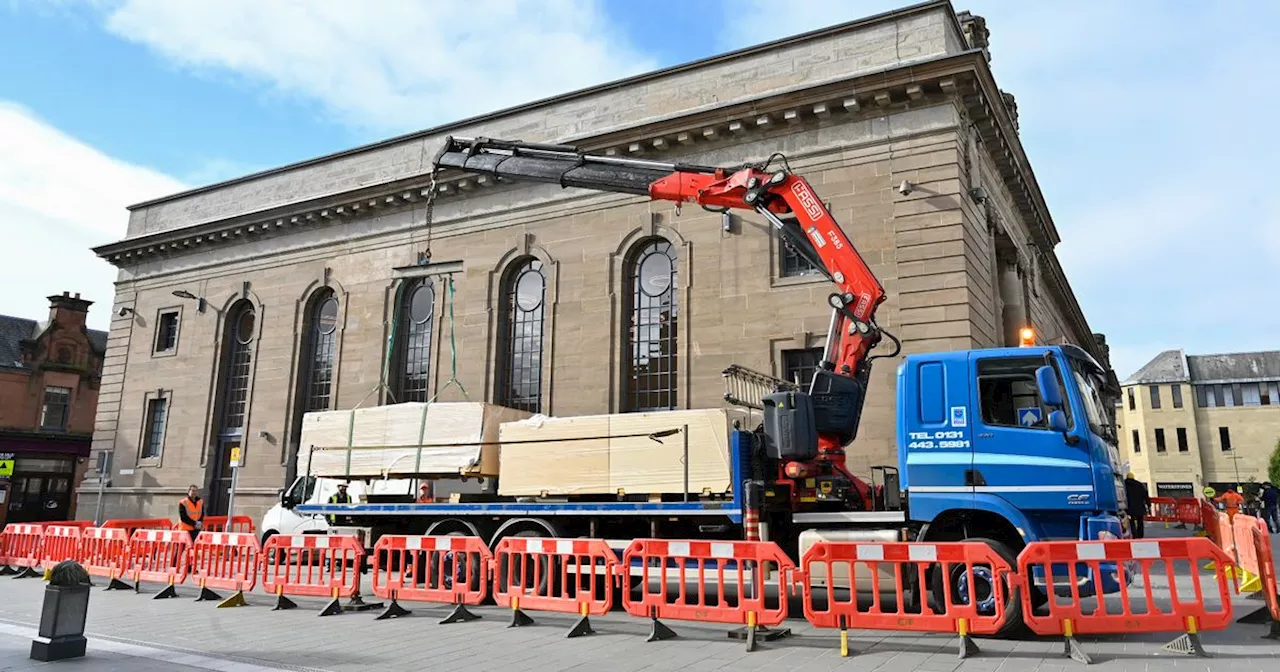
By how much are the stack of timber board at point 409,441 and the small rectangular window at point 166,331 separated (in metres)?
18.4

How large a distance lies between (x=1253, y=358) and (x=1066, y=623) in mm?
77132

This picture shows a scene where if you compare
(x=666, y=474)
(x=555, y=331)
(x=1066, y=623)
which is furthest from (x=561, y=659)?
(x=555, y=331)

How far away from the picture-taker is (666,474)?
10867 mm

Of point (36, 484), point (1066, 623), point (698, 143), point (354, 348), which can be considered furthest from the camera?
point (36, 484)

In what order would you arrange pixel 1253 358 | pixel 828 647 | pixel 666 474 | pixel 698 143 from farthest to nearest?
pixel 1253 358 < pixel 698 143 < pixel 666 474 < pixel 828 647

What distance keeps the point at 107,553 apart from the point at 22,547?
11.9ft

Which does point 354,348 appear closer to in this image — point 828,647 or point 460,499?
point 460,499

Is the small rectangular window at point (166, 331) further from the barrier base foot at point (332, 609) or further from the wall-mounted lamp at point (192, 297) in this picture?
the barrier base foot at point (332, 609)

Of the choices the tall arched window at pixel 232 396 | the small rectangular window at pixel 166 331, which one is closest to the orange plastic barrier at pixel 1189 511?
the tall arched window at pixel 232 396

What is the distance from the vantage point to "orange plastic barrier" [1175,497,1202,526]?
25.5 metres

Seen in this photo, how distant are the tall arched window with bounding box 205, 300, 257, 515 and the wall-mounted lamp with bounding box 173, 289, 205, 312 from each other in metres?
1.20

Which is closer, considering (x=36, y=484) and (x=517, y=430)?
(x=517, y=430)

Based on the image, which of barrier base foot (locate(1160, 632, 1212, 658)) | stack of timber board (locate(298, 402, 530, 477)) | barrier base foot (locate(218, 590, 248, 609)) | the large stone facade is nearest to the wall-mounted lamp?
the large stone facade

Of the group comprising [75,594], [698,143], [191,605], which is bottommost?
[191,605]
